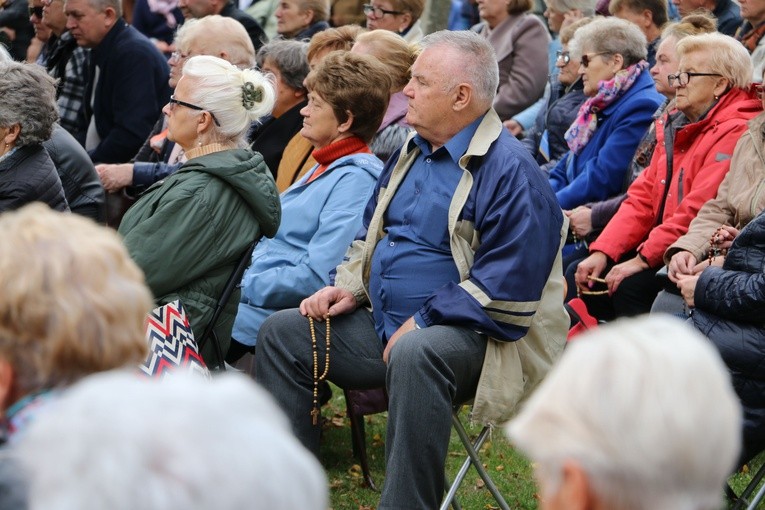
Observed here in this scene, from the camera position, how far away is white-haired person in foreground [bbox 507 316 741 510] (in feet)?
5.74

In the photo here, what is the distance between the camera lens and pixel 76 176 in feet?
20.0

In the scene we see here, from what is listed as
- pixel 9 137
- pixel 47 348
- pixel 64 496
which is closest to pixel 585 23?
pixel 9 137

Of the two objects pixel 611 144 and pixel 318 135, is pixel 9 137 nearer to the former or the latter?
pixel 318 135

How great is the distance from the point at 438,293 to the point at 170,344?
100 centimetres

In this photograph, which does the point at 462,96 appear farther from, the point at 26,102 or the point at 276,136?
the point at 26,102

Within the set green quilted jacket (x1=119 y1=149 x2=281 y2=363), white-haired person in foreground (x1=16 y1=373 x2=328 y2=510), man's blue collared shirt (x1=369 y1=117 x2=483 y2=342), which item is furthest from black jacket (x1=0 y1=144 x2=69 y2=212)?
white-haired person in foreground (x1=16 y1=373 x2=328 y2=510)

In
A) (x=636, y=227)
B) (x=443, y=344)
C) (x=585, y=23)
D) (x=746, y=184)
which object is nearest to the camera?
(x=443, y=344)

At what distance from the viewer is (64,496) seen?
5.25ft

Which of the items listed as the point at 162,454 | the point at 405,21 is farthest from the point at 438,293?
the point at 405,21

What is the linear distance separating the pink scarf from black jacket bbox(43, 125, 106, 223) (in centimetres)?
263

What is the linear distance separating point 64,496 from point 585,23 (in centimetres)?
628

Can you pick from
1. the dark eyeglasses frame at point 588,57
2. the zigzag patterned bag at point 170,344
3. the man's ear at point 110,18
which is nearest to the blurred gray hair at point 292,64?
the dark eyeglasses frame at point 588,57

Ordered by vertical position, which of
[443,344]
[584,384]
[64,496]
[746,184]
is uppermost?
[584,384]

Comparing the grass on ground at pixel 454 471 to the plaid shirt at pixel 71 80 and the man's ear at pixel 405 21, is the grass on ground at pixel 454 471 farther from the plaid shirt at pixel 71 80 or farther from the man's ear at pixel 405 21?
the plaid shirt at pixel 71 80
